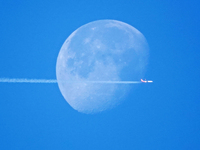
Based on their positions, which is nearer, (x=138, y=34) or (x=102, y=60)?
(x=102, y=60)

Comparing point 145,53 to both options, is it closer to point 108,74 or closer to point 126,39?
point 126,39

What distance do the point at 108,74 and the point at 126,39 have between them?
5.04 ft

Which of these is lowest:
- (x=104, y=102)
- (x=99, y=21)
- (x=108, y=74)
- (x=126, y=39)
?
(x=104, y=102)

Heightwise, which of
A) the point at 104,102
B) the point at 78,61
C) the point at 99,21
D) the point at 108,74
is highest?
the point at 99,21

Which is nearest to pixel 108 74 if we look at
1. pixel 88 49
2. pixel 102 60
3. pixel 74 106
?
pixel 102 60

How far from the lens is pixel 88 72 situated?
8719mm

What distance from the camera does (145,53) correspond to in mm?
9078

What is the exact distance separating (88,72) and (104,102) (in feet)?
4.13

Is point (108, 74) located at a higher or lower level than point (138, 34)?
lower

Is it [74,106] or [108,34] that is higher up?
[108,34]

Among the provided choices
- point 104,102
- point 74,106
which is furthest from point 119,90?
point 74,106

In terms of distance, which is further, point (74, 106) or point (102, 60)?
point (74, 106)

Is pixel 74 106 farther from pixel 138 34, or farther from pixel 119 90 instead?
pixel 138 34

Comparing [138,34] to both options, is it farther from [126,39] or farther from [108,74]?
[108,74]
